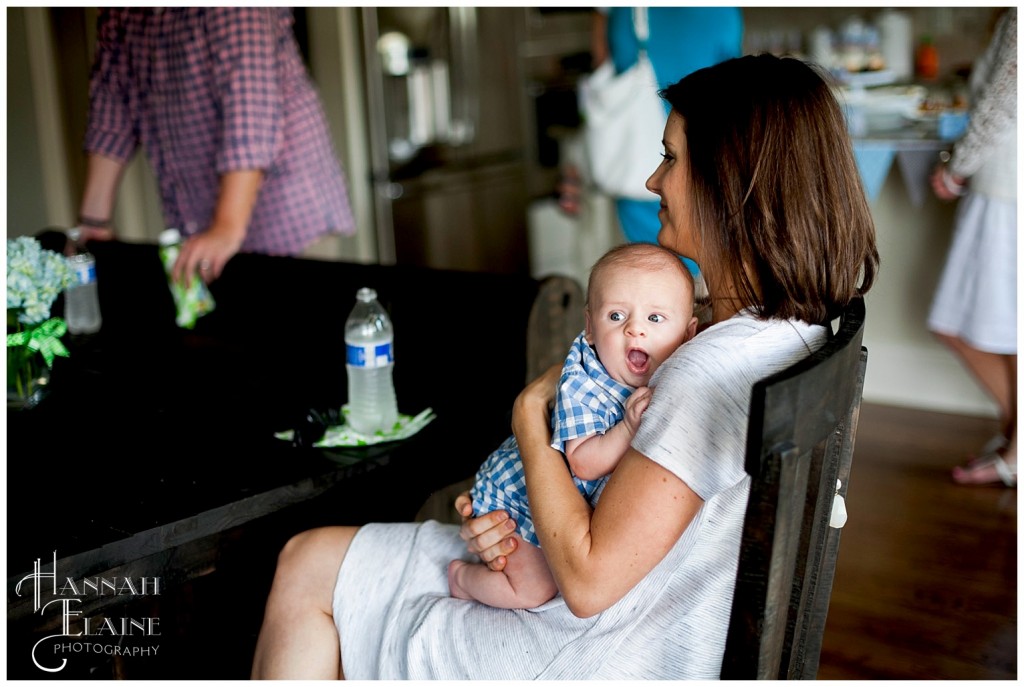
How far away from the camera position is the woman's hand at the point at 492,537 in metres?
1.29

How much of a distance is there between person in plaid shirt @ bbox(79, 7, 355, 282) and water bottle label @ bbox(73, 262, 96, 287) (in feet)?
0.63

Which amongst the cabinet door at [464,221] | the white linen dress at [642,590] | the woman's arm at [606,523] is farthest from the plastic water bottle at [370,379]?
the cabinet door at [464,221]

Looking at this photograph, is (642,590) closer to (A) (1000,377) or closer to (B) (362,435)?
(B) (362,435)

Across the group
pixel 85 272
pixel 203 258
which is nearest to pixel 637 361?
pixel 203 258

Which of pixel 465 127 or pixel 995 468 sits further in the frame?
pixel 465 127

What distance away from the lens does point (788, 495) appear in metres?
0.90

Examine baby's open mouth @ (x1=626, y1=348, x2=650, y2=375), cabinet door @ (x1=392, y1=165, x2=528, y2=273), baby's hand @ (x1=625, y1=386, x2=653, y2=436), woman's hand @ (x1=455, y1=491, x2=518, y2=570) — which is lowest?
cabinet door @ (x1=392, y1=165, x2=528, y2=273)

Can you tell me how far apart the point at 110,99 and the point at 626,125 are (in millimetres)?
1468

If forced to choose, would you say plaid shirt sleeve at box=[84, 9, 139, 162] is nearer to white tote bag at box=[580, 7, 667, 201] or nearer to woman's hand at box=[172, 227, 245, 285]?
woman's hand at box=[172, 227, 245, 285]

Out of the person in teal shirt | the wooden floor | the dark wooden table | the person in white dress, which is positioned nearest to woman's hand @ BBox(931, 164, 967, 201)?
the person in white dress

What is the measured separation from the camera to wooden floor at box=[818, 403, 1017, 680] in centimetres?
231

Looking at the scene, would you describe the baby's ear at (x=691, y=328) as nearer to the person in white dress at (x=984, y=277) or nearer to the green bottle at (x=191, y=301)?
the green bottle at (x=191, y=301)

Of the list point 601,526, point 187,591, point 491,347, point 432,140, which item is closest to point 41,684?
point 187,591

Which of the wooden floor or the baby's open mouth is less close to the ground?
the baby's open mouth
